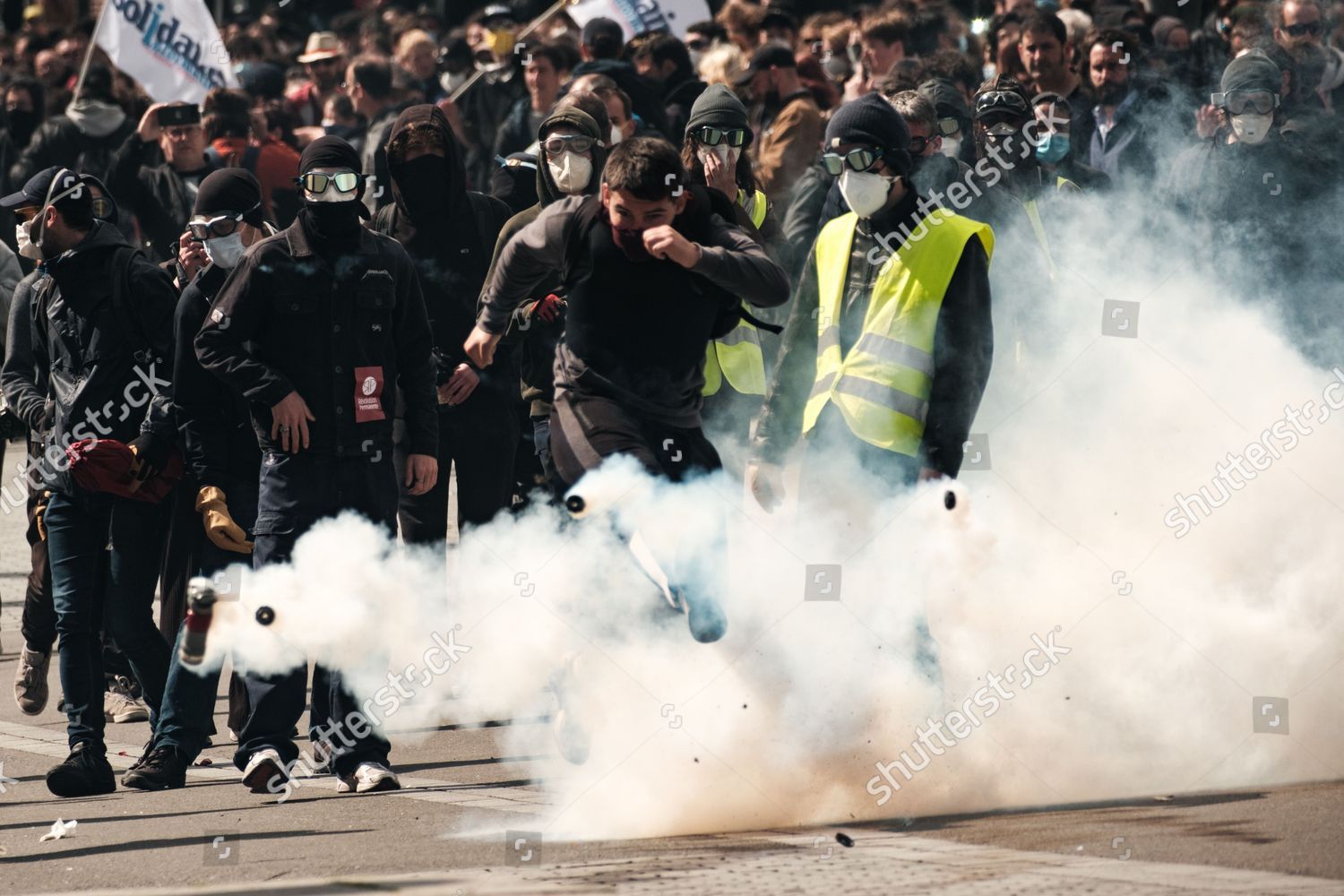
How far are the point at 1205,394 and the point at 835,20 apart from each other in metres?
6.91

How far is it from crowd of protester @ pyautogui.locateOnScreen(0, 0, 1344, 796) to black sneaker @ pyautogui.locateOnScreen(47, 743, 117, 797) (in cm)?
1

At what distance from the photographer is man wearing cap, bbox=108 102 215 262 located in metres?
12.1

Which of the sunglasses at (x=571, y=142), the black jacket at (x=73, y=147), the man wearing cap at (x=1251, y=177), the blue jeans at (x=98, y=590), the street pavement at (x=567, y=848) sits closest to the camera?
the street pavement at (x=567, y=848)

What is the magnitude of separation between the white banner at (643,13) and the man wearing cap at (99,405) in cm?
688

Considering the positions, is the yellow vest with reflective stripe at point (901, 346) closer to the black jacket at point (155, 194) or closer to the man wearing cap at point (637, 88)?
the man wearing cap at point (637, 88)

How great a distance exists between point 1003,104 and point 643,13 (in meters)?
5.64

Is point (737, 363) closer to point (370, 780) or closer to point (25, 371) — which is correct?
point (370, 780)

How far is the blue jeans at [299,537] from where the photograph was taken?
7.18 metres

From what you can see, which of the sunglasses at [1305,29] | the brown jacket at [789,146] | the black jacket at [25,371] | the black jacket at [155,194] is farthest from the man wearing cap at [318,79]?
the black jacket at [25,371]

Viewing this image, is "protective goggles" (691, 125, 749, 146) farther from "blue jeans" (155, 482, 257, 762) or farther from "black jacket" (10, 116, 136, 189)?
"black jacket" (10, 116, 136, 189)

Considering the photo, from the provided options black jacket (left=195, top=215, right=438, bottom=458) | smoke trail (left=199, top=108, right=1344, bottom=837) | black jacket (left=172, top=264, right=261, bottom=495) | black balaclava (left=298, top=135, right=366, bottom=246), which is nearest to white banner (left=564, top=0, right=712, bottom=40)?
smoke trail (left=199, top=108, right=1344, bottom=837)

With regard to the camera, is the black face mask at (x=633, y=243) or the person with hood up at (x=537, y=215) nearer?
the black face mask at (x=633, y=243)

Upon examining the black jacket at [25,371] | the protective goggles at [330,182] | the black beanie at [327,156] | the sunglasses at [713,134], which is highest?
the black beanie at [327,156]

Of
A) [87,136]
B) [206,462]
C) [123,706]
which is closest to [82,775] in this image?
[206,462]
